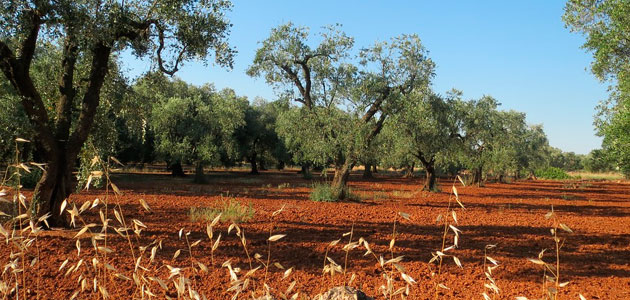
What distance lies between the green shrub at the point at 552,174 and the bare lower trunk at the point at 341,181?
218 ft

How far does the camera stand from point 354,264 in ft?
25.8

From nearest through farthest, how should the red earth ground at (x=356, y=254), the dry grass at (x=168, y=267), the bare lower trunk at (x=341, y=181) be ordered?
the dry grass at (x=168, y=267), the red earth ground at (x=356, y=254), the bare lower trunk at (x=341, y=181)

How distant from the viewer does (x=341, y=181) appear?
69.7ft

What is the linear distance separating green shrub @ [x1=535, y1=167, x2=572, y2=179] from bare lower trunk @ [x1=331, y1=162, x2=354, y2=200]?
66294 mm

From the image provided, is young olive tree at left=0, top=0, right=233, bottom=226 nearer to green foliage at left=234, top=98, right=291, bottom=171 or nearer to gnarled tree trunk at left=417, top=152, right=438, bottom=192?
gnarled tree trunk at left=417, top=152, right=438, bottom=192

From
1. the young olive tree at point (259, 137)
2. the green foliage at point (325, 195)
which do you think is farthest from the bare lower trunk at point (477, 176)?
the green foliage at point (325, 195)

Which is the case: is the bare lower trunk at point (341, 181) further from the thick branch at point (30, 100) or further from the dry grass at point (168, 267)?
the thick branch at point (30, 100)

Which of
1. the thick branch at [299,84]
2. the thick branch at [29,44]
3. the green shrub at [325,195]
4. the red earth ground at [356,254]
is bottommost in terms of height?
the red earth ground at [356,254]

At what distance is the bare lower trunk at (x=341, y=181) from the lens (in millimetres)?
20422

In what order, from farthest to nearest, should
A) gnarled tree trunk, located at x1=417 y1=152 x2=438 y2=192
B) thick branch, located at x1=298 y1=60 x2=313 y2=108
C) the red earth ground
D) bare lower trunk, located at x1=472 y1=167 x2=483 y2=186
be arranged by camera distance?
1. bare lower trunk, located at x1=472 y1=167 x2=483 y2=186
2. gnarled tree trunk, located at x1=417 y1=152 x2=438 y2=192
3. thick branch, located at x1=298 y1=60 x2=313 y2=108
4. the red earth ground

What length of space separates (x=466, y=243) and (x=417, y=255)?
2.36m

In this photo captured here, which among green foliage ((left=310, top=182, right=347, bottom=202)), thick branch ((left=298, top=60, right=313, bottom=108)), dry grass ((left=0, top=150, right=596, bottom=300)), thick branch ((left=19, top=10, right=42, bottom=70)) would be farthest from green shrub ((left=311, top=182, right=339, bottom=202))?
thick branch ((left=19, top=10, right=42, bottom=70))

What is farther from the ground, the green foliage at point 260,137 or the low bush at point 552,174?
the green foliage at point 260,137

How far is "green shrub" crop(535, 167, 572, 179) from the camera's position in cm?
7306
